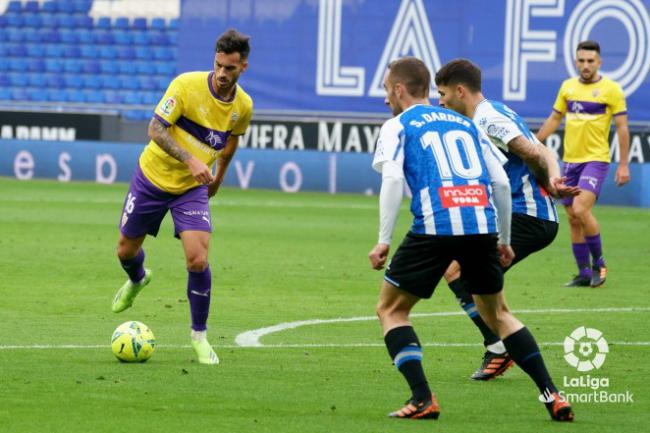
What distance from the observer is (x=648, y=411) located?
6.63 metres

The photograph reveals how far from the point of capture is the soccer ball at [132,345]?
26.0 feet

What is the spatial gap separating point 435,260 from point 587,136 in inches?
290

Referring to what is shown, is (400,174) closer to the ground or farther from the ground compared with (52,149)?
farther from the ground

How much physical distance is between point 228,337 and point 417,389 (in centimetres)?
301

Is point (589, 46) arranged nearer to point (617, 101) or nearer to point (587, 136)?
point (617, 101)

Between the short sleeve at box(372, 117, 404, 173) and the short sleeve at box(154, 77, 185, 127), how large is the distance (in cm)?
244

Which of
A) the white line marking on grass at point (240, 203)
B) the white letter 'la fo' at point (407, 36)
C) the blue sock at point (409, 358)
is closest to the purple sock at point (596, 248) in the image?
the blue sock at point (409, 358)

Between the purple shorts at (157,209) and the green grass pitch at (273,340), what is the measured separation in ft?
2.48

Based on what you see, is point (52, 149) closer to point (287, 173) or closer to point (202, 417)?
point (287, 173)

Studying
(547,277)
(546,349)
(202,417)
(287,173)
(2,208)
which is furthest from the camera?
(287,173)

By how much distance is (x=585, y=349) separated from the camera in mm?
8727

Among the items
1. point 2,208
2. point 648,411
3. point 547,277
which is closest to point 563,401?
point 648,411

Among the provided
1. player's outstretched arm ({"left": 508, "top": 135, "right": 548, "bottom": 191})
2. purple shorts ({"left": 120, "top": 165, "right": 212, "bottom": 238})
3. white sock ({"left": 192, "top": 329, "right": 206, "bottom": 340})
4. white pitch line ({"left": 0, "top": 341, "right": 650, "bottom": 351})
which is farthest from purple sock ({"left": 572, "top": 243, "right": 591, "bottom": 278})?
white sock ({"left": 192, "top": 329, "right": 206, "bottom": 340})

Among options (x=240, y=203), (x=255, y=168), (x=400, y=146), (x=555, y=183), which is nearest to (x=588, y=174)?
(x=555, y=183)
